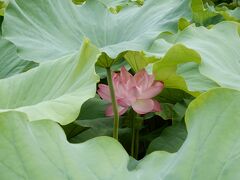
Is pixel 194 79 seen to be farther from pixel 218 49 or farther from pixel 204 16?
pixel 204 16

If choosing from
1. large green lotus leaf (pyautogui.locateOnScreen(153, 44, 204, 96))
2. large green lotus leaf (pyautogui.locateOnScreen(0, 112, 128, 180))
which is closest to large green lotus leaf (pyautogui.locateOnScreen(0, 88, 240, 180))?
large green lotus leaf (pyautogui.locateOnScreen(0, 112, 128, 180))

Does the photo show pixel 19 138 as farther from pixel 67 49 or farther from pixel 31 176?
pixel 67 49

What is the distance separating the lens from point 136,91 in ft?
3.51

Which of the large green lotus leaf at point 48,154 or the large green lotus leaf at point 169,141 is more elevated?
the large green lotus leaf at point 48,154

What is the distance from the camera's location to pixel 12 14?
4.30 feet

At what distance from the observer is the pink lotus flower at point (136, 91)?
1062 mm

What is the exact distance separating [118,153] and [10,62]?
2.61ft

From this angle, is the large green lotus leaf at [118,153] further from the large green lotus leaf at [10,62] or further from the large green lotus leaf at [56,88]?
the large green lotus leaf at [10,62]

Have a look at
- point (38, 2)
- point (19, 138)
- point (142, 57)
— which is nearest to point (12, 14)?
point (38, 2)

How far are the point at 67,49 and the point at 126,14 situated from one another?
0.24 m

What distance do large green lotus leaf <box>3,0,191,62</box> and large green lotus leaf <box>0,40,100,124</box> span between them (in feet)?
0.54

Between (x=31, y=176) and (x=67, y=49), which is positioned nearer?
(x=31, y=176)

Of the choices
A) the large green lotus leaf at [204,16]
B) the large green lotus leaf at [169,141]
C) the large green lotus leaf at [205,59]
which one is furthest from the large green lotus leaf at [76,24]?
the large green lotus leaf at [204,16]

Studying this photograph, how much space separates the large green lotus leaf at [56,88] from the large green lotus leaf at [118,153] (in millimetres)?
147
